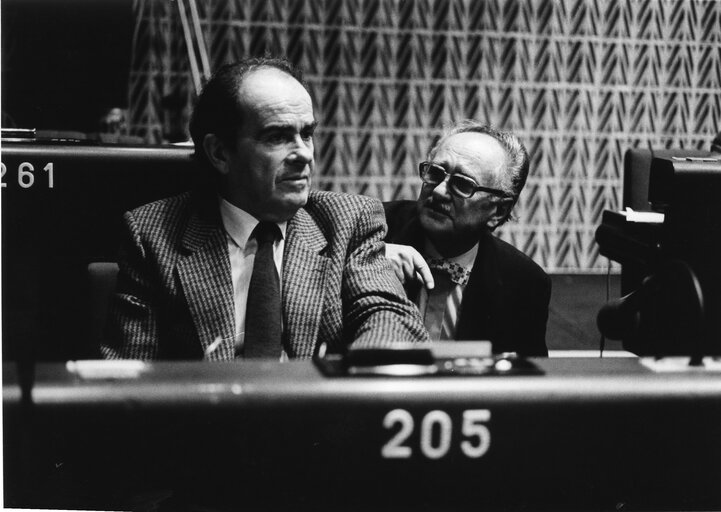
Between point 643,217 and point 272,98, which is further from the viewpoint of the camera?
point 643,217

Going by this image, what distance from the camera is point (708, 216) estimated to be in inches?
72.4

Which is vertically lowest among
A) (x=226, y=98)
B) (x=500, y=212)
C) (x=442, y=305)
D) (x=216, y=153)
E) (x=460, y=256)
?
(x=442, y=305)

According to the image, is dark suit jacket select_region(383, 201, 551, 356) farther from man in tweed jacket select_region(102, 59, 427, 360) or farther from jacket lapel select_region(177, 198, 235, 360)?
jacket lapel select_region(177, 198, 235, 360)

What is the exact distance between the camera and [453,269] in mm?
2029

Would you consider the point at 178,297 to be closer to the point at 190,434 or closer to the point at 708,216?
the point at 190,434

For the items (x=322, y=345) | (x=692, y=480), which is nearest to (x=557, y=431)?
(x=692, y=480)

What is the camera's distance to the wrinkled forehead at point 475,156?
2080 millimetres

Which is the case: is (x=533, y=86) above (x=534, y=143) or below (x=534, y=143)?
above

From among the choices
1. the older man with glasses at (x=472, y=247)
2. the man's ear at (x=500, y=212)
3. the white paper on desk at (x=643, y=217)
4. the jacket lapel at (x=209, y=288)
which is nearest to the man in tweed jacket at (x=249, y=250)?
the jacket lapel at (x=209, y=288)

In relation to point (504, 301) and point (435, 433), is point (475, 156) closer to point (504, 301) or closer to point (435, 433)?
point (504, 301)

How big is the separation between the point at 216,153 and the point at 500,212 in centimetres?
81

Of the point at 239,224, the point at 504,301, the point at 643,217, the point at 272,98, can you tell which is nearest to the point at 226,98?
the point at 272,98

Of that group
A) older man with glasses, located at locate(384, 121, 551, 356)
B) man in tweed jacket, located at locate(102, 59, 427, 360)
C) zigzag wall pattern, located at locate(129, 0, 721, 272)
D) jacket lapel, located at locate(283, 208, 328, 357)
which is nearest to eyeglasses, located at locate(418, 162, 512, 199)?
older man with glasses, located at locate(384, 121, 551, 356)

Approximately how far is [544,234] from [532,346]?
15.1 ft
